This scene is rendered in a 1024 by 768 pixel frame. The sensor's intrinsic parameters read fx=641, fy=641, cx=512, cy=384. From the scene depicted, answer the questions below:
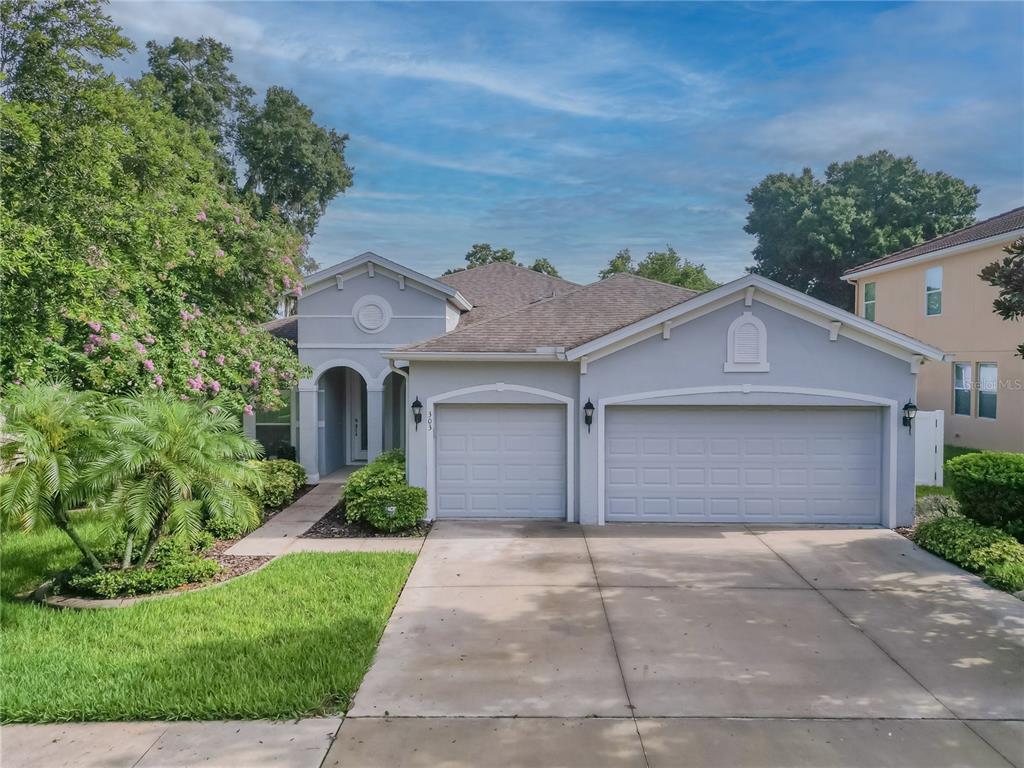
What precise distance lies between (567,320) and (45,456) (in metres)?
9.06

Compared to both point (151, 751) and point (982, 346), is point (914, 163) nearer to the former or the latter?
point (982, 346)

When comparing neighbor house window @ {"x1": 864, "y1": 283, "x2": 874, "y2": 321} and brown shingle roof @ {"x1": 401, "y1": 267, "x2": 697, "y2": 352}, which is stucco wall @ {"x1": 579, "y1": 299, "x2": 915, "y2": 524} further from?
neighbor house window @ {"x1": 864, "y1": 283, "x2": 874, "y2": 321}

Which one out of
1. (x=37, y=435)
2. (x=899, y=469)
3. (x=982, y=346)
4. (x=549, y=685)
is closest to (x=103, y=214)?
(x=37, y=435)

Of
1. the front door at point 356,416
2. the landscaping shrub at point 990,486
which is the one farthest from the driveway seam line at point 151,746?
the front door at point 356,416

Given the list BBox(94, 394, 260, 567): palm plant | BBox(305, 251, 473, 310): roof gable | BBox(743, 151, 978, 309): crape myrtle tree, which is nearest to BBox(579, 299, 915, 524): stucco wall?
BBox(305, 251, 473, 310): roof gable

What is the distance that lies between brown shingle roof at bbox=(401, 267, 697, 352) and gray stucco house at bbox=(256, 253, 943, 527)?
8 centimetres

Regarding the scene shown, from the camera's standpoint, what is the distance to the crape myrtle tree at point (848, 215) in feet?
112

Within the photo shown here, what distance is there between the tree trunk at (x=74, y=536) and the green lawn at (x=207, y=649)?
80cm

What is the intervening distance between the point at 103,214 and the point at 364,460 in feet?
35.9

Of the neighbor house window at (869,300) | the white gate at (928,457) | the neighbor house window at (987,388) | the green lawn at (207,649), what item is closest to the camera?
the green lawn at (207,649)

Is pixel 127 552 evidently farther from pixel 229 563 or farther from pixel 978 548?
pixel 978 548

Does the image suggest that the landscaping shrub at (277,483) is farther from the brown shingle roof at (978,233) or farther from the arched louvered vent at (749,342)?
the brown shingle roof at (978,233)

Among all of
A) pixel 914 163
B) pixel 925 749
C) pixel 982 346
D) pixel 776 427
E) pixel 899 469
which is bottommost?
pixel 925 749

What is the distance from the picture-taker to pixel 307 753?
461 cm
